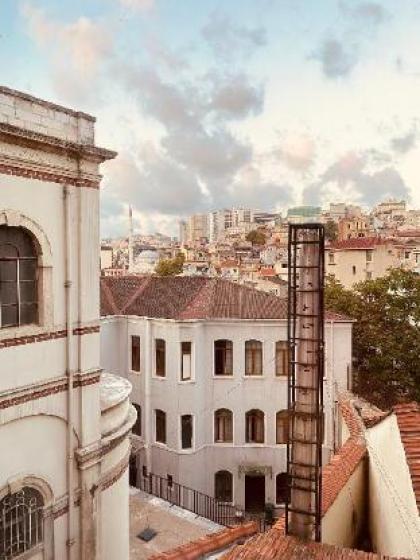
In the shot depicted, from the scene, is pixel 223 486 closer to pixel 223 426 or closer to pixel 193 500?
pixel 193 500

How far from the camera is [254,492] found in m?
25.5

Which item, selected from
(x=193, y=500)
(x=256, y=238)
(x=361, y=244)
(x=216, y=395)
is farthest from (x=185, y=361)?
(x=256, y=238)

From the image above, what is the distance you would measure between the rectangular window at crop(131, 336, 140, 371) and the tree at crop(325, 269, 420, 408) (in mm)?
12501

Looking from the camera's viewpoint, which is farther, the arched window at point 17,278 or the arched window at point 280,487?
the arched window at point 280,487

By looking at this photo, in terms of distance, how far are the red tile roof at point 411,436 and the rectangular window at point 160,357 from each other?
14679 mm

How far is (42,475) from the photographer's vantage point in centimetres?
934

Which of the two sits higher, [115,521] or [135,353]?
[135,353]

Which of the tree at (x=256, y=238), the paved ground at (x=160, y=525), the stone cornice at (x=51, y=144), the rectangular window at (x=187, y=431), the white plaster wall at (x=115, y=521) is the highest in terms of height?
the tree at (x=256, y=238)

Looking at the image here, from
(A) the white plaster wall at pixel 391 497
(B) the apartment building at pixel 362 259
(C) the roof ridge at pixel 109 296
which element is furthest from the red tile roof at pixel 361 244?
(A) the white plaster wall at pixel 391 497

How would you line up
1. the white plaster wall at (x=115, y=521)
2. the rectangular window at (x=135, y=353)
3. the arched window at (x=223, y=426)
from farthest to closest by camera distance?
the rectangular window at (x=135, y=353) → the arched window at (x=223, y=426) → the white plaster wall at (x=115, y=521)

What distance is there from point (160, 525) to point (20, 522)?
894 cm

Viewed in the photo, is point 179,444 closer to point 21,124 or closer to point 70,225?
point 70,225

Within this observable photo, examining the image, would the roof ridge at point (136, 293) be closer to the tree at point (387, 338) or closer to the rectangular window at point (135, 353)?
the rectangular window at point (135, 353)

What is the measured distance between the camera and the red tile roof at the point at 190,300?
81.2 ft
